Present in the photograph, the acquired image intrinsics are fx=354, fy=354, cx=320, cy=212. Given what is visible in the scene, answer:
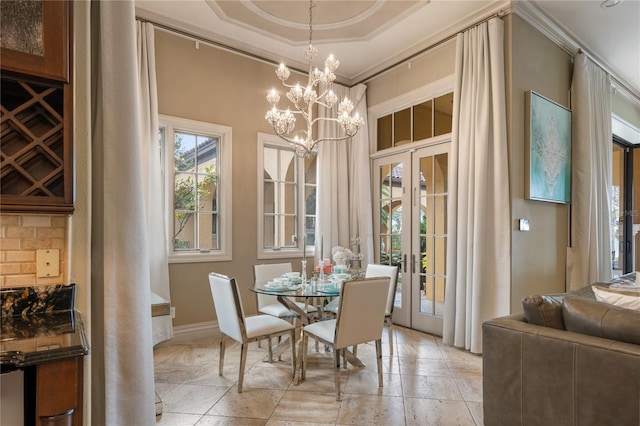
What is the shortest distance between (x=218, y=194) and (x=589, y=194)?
4259mm

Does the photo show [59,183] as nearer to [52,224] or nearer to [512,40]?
[52,224]

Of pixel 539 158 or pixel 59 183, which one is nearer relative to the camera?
pixel 59 183

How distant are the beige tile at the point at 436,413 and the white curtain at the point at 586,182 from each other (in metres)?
2.59

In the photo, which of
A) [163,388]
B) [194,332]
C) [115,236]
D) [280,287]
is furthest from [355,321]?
[194,332]

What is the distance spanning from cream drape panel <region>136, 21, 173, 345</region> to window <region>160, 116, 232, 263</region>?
0.24 metres

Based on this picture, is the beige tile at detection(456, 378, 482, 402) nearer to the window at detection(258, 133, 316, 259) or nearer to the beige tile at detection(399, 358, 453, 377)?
the beige tile at detection(399, 358, 453, 377)

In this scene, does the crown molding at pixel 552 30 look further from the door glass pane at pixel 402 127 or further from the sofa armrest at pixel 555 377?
the sofa armrest at pixel 555 377

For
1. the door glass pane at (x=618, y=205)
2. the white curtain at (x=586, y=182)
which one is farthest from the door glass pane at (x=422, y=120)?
the door glass pane at (x=618, y=205)

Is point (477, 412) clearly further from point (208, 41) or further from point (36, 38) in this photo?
point (208, 41)

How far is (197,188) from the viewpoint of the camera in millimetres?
4020

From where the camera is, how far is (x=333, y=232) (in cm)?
483

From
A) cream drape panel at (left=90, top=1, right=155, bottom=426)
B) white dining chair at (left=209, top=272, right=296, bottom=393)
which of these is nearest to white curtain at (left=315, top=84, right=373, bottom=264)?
white dining chair at (left=209, top=272, right=296, bottom=393)

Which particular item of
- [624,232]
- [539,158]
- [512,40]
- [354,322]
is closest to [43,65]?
[354,322]

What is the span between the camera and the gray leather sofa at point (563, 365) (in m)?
1.57
